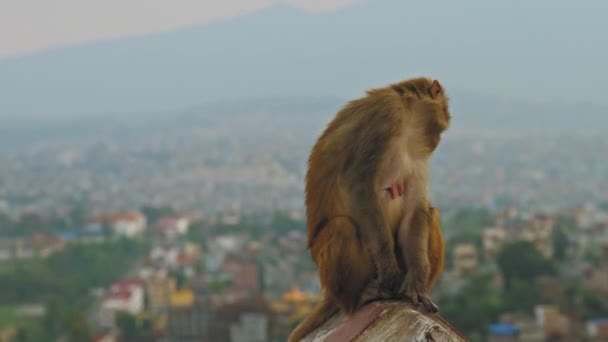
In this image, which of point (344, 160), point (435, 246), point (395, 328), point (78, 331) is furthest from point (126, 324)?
point (395, 328)

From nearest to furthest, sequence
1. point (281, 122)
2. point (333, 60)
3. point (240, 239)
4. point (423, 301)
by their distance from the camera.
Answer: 1. point (423, 301)
2. point (240, 239)
3. point (281, 122)
4. point (333, 60)

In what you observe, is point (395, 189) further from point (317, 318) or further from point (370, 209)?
point (317, 318)

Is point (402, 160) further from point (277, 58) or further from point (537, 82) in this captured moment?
point (277, 58)

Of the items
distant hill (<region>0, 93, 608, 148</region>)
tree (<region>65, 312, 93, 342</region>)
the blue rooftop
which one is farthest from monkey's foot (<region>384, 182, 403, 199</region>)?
distant hill (<region>0, 93, 608, 148</region>)

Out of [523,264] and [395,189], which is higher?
[395,189]

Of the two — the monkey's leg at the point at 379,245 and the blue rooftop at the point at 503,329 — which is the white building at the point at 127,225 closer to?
the blue rooftop at the point at 503,329

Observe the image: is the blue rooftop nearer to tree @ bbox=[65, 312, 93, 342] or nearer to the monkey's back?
tree @ bbox=[65, 312, 93, 342]

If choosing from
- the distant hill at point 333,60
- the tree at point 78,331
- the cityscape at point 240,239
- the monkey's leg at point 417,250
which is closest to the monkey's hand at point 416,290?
the monkey's leg at point 417,250
